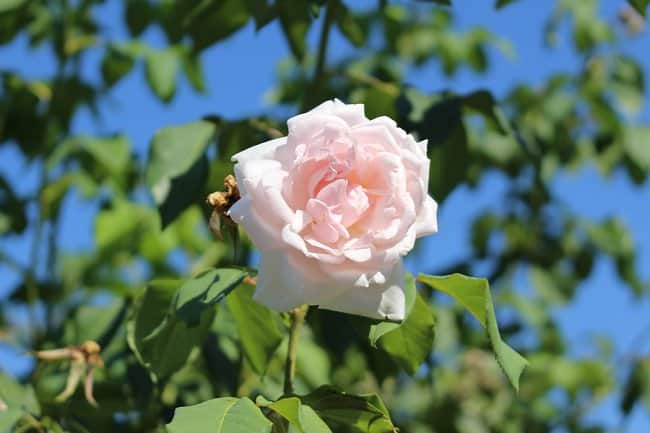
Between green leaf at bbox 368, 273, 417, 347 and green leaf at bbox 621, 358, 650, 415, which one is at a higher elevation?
green leaf at bbox 368, 273, 417, 347

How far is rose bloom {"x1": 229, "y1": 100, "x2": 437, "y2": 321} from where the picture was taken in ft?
3.05

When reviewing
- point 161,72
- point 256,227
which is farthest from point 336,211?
point 161,72

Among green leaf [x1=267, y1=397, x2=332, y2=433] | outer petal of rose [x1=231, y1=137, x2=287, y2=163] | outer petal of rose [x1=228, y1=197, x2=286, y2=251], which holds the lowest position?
green leaf [x1=267, y1=397, x2=332, y2=433]

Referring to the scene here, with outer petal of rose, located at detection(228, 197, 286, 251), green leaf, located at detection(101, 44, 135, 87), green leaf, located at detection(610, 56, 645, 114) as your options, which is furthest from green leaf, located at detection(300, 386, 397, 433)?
green leaf, located at detection(610, 56, 645, 114)

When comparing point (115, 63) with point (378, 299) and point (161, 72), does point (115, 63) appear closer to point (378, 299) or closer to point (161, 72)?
point (161, 72)

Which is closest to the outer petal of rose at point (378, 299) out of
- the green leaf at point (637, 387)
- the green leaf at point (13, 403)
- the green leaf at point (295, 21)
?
the green leaf at point (13, 403)

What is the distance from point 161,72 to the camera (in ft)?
7.86

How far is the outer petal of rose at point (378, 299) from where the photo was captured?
3.09 feet

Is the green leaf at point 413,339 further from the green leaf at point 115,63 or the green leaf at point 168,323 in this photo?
the green leaf at point 115,63

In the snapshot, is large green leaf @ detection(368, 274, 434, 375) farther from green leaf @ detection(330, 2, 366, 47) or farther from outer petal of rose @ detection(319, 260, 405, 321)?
green leaf @ detection(330, 2, 366, 47)

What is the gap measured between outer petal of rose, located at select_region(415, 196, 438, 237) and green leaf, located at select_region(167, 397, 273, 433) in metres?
0.23

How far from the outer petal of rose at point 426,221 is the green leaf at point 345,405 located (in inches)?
7.1

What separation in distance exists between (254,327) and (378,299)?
31 cm

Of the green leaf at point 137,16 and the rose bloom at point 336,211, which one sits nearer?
the rose bloom at point 336,211
